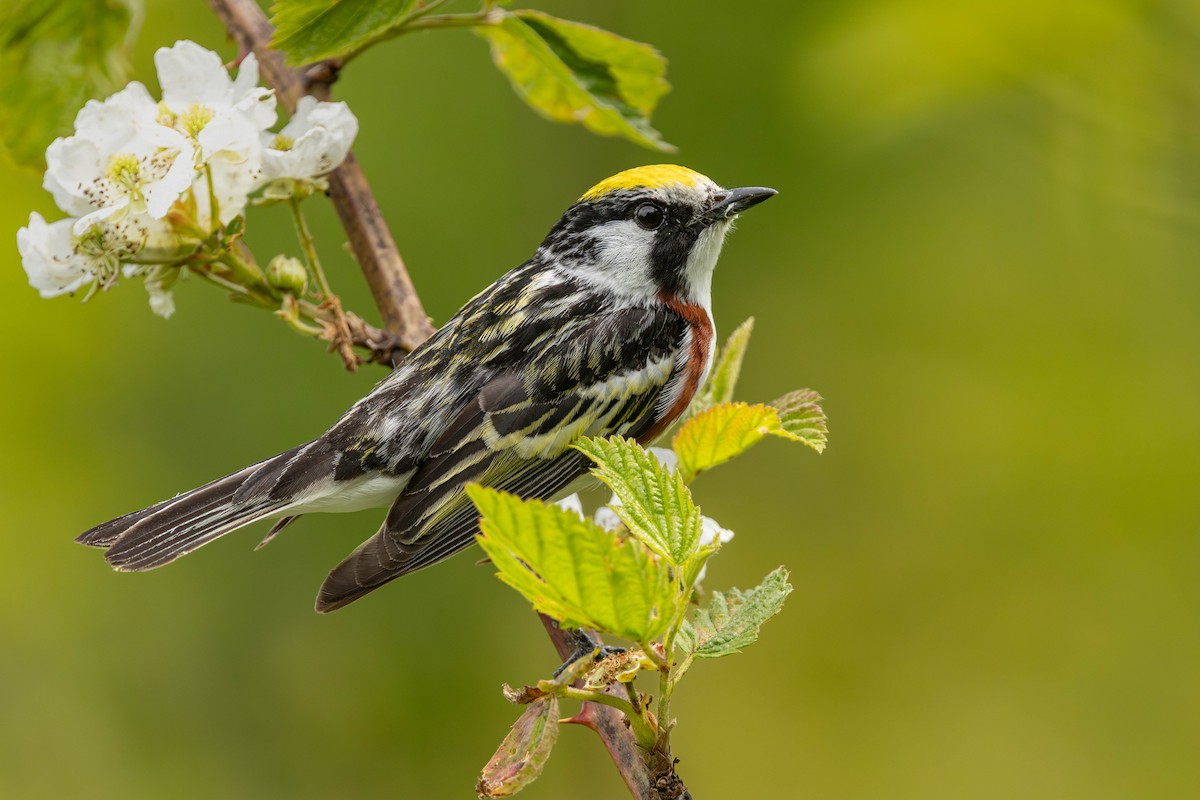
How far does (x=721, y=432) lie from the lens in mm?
2189

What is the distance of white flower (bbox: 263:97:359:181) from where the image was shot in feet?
8.91

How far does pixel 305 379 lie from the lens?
513cm

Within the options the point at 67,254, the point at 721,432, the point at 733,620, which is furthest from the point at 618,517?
A: the point at 67,254

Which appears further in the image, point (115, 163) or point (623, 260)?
point (623, 260)

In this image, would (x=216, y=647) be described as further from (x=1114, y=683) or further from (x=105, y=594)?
(x=1114, y=683)

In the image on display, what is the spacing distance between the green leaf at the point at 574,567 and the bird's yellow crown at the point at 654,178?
2151 mm

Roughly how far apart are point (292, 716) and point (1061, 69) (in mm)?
4034

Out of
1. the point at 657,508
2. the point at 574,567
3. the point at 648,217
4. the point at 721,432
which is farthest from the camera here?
the point at 648,217

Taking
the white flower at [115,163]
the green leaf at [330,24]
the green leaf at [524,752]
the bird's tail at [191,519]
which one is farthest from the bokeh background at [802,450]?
the green leaf at [524,752]

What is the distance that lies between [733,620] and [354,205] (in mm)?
1557

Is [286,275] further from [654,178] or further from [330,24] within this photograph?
[654,178]

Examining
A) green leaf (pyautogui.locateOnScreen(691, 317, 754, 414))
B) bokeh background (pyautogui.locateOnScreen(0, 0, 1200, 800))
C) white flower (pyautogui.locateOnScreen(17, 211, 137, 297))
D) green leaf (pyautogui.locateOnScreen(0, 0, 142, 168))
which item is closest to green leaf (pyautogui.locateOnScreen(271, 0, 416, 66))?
white flower (pyautogui.locateOnScreen(17, 211, 137, 297))

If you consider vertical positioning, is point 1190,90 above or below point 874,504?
above

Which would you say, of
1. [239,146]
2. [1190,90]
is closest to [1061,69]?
[1190,90]
